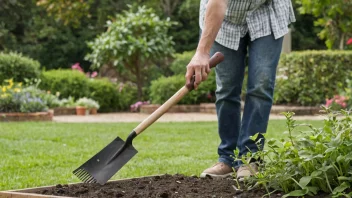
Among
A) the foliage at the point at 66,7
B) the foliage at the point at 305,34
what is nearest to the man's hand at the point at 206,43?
the foliage at the point at 66,7

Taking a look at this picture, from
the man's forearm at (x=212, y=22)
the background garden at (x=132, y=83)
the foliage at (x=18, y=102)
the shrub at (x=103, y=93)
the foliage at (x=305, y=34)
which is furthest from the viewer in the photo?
the foliage at (x=305, y=34)

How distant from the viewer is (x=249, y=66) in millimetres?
3535

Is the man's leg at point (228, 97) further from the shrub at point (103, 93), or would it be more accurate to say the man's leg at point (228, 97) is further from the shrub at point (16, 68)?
the shrub at point (103, 93)

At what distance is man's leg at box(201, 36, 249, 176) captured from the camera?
3568 millimetres

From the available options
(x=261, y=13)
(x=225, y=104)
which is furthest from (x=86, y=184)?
(x=261, y=13)

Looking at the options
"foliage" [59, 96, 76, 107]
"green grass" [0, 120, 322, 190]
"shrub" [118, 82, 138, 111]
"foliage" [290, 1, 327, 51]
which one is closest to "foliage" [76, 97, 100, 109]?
"foliage" [59, 96, 76, 107]

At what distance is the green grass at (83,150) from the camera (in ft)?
14.3

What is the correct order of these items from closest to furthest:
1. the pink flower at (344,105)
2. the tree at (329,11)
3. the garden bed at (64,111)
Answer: the tree at (329,11) < the pink flower at (344,105) < the garden bed at (64,111)

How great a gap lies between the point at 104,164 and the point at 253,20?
3.54 feet

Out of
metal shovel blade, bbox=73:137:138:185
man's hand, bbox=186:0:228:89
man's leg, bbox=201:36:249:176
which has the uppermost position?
man's hand, bbox=186:0:228:89

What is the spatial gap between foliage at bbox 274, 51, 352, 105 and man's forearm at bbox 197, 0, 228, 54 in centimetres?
921

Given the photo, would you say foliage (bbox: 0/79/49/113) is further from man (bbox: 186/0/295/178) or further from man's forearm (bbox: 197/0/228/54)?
man's forearm (bbox: 197/0/228/54)

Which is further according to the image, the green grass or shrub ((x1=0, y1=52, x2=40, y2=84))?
shrub ((x1=0, y1=52, x2=40, y2=84))

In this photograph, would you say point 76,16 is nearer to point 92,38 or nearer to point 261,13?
point 92,38
